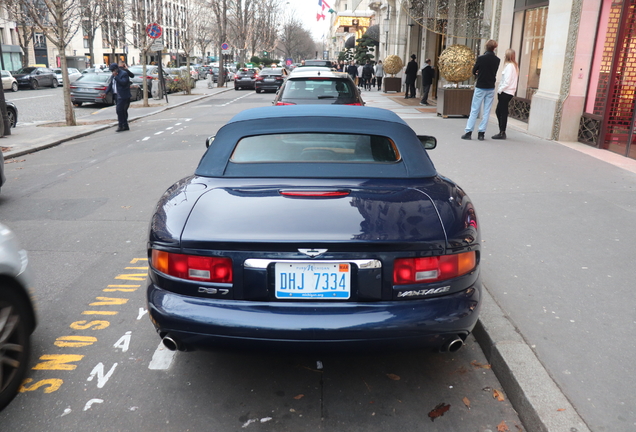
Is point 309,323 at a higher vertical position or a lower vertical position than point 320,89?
lower

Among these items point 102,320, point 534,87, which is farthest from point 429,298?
point 534,87

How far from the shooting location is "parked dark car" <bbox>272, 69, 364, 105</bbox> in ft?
34.1

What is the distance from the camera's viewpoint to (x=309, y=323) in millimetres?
2732

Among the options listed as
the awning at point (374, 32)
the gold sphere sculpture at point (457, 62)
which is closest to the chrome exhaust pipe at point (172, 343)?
the gold sphere sculpture at point (457, 62)

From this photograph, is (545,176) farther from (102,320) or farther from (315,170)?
(102,320)

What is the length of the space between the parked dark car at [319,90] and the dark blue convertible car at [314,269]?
24.2ft

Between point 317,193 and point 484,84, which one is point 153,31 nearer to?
point 484,84

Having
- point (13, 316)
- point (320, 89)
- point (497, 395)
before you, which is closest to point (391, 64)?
point (320, 89)

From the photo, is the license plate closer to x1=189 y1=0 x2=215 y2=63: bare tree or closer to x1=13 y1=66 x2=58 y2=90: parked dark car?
x1=13 y1=66 x2=58 y2=90: parked dark car

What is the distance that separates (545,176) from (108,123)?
44.8 ft

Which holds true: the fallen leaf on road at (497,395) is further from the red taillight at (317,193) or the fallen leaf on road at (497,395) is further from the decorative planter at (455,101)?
the decorative planter at (455,101)

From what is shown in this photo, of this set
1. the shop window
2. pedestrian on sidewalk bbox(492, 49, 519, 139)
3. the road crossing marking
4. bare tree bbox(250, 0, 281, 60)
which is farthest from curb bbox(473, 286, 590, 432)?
bare tree bbox(250, 0, 281, 60)

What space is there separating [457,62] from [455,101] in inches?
50.6

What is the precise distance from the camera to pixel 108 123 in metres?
17.7
